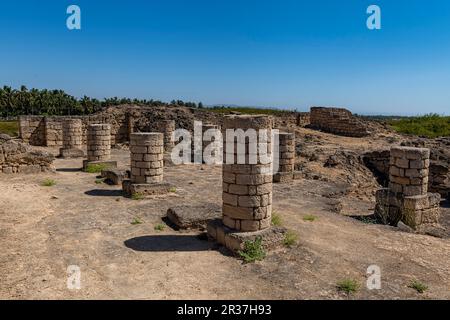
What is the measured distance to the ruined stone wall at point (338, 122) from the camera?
28.0 meters

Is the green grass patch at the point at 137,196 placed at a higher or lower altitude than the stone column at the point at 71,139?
lower

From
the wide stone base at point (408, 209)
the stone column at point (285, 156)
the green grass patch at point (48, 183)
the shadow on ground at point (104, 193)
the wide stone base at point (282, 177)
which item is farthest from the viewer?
the stone column at point (285, 156)

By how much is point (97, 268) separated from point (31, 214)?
3972 mm

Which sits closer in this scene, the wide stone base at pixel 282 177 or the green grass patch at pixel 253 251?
the green grass patch at pixel 253 251

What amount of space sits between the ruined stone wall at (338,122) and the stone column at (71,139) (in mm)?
18847

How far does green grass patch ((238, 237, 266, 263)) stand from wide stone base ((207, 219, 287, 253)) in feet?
0.22

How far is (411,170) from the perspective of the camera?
10.3m

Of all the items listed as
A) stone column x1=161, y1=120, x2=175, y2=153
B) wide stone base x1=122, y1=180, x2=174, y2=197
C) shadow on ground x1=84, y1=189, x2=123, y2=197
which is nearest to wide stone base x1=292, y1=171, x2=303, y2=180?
wide stone base x1=122, y1=180, x2=174, y2=197

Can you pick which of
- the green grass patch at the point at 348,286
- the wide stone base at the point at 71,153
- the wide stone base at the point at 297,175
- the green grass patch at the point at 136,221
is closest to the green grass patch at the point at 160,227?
the green grass patch at the point at 136,221

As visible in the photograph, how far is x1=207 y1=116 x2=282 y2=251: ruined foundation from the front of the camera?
24.3ft

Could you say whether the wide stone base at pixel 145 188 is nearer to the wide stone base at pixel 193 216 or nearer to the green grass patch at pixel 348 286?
the wide stone base at pixel 193 216

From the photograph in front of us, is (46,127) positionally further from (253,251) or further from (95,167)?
(253,251)

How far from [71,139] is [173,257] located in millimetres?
14695
